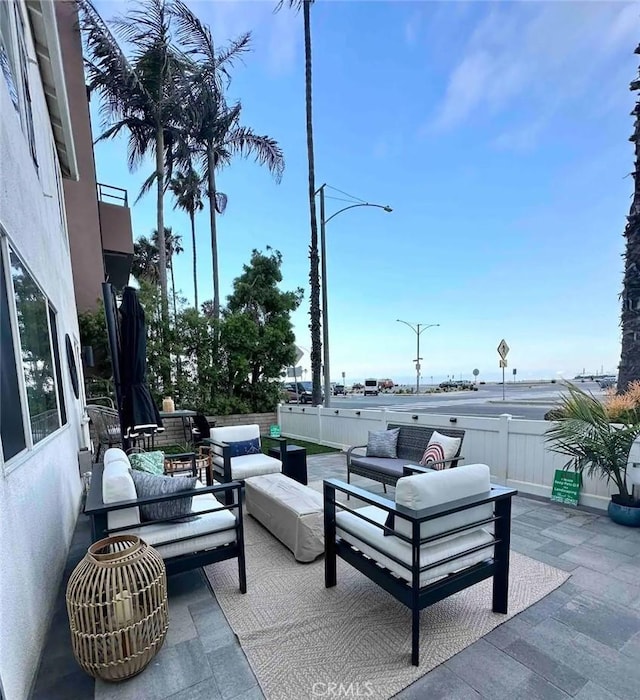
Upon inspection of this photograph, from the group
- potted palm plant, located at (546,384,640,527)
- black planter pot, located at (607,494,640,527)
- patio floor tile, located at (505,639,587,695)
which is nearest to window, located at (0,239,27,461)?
patio floor tile, located at (505,639,587,695)

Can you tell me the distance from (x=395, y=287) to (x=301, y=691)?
21972mm

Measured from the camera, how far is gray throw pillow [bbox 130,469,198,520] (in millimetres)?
2465

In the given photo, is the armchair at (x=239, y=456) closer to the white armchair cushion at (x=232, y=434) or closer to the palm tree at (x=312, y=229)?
the white armchair cushion at (x=232, y=434)

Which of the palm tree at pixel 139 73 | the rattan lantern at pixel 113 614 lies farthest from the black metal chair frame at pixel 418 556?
the palm tree at pixel 139 73

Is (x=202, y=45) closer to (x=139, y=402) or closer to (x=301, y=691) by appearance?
(x=139, y=402)

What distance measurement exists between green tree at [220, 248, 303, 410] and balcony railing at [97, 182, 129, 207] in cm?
418

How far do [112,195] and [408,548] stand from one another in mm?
12270

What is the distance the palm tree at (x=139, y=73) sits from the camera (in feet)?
32.0

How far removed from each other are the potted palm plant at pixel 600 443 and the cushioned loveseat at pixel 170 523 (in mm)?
3549

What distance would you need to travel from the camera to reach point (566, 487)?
4.14 meters

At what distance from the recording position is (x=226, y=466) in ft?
13.6

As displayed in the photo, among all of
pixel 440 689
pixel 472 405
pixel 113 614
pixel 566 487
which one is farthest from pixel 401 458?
pixel 472 405

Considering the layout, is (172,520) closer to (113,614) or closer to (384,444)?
(113,614)

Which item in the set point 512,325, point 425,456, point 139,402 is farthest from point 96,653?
point 512,325
